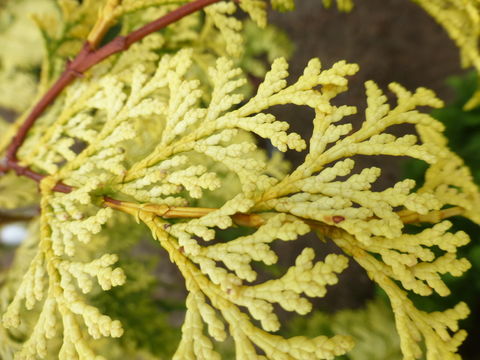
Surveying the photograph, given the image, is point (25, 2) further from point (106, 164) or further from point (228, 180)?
point (106, 164)

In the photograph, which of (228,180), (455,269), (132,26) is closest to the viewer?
(455,269)

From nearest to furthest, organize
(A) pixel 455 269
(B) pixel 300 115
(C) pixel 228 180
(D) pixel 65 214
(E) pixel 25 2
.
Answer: (A) pixel 455 269
(D) pixel 65 214
(B) pixel 300 115
(C) pixel 228 180
(E) pixel 25 2

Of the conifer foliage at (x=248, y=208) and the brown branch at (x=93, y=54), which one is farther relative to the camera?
the brown branch at (x=93, y=54)

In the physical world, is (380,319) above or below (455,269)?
below

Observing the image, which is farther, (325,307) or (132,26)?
(325,307)

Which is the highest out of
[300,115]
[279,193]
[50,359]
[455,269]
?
[300,115]

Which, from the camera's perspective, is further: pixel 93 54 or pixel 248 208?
pixel 93 54

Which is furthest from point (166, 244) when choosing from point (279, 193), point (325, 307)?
point (325, 307)

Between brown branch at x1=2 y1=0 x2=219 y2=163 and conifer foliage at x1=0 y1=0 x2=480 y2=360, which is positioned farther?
brown branch at x1=2 y1=0 x2=219 y2=163
